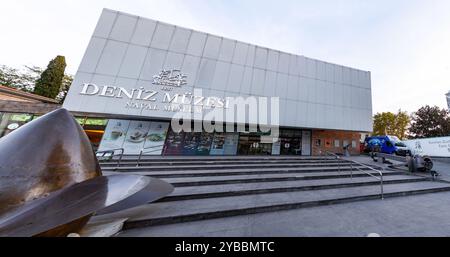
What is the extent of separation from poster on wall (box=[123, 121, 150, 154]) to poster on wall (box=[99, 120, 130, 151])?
0.28m

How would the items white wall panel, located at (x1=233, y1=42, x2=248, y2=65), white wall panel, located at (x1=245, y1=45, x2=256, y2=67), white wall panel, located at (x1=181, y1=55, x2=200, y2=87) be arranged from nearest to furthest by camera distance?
white wall panel, located at (x1=181, y1=55, x2=200, y2=87) → white wall panel, located at (x1=233, y1=42, x2=248, y2=65) → white wall panel, located at (x1=245, y1=45, x2=256, y2=67)

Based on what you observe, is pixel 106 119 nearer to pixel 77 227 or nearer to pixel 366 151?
pixel 77 227

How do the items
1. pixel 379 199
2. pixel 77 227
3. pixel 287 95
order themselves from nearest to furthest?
pixel 77 227 < pixel 379 199 < pixel 287 95

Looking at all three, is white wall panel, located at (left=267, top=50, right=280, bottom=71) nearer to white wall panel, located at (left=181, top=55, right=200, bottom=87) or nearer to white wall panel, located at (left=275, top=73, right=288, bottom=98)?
white wall panel, located at (left=275, top=73, right=288, bottom=98)

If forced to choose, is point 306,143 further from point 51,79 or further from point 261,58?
point 51,79

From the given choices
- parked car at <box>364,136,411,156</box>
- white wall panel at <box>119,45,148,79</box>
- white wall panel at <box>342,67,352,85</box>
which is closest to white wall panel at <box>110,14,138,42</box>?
white wall panel at <box>119,45,148,79</box>

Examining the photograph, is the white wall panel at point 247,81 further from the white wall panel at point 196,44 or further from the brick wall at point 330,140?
the brick wall at point 330,140

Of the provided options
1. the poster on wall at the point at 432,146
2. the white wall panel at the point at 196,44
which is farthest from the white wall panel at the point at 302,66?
the poster on wall at the point at 432,146

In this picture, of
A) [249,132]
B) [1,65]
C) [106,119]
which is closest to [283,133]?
[249,132]

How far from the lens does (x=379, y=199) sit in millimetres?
5164

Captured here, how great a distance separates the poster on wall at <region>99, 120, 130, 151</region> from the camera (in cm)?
1095

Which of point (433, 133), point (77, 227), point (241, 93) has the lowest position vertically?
point (77, 227)

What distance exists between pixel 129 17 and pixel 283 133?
15.3m

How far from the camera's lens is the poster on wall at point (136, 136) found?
1118 centimetres
